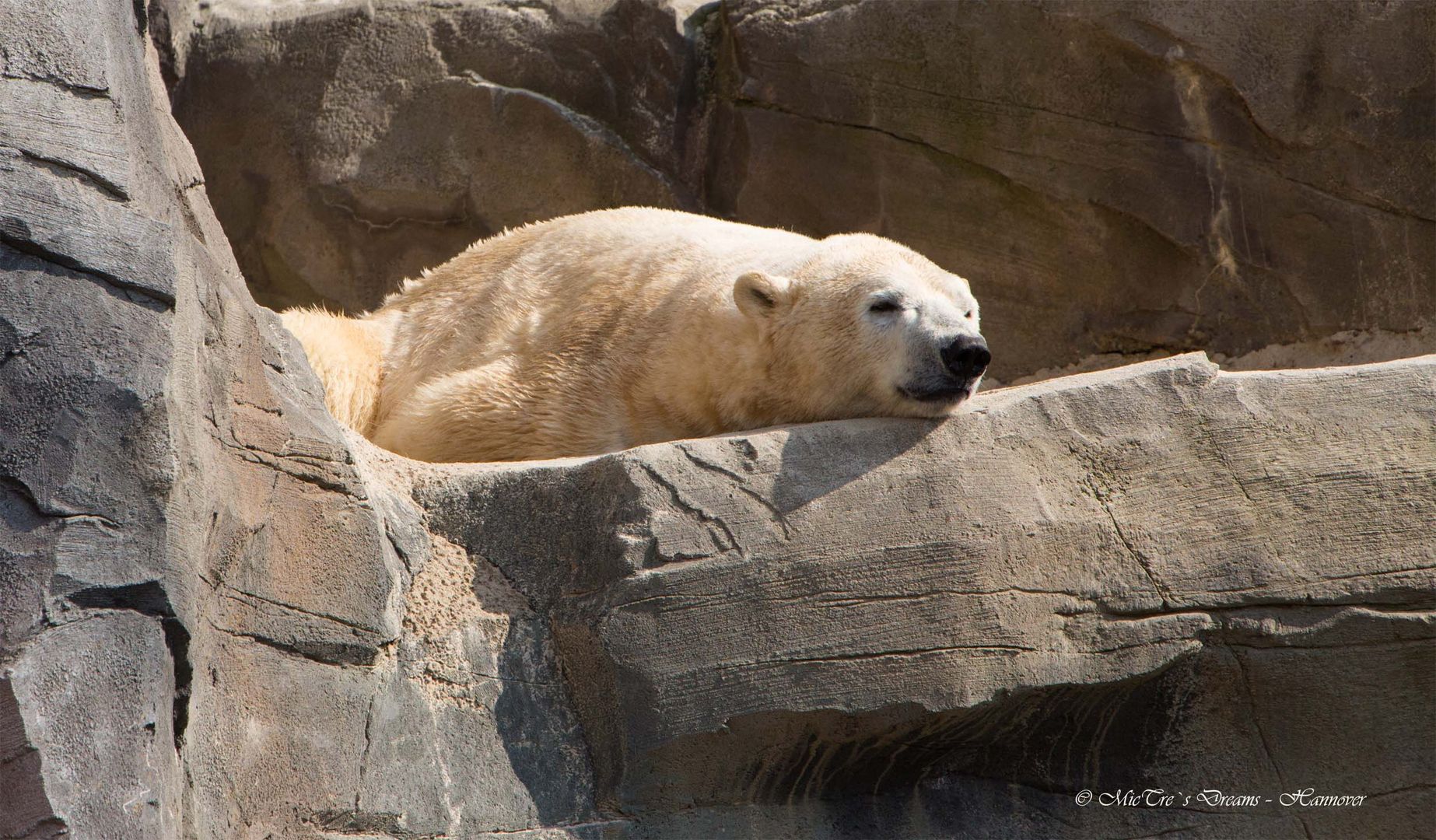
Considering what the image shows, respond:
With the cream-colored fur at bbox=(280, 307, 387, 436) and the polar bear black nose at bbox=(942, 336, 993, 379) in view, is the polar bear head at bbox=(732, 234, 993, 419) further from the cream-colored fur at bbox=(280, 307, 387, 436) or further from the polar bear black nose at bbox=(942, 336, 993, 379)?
the cream-colored fur at bbox=(280, 307, 387, 436)

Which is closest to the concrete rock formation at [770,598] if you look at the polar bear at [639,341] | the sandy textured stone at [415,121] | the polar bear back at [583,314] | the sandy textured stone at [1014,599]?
the sandy textured stone at [1014,599]

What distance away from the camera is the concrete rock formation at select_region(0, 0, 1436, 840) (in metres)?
2.94

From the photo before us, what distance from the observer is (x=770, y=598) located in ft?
10.8

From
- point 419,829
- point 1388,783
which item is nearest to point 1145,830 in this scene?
point 1388,783

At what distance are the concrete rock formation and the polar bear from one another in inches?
18.1

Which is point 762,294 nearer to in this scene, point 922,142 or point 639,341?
point 639,341

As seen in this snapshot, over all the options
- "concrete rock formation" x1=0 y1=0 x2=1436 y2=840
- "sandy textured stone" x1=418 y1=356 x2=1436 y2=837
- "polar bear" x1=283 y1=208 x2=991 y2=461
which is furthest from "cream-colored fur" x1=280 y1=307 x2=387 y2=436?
"sandy textured stone" x1=418 y1=356 x2=1436 y2=837

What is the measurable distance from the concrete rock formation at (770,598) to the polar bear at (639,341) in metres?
0.46

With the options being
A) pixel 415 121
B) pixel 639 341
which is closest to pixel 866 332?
pixel 639 341

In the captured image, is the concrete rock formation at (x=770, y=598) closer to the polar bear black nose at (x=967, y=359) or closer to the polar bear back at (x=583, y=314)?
the polar bear black nose at (x=967, y=359)

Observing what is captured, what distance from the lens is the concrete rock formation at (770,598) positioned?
2.94m

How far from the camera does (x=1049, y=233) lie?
6.22 metres

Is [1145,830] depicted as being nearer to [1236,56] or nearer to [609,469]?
[609,469]

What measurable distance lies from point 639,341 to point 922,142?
2260 millimetres
